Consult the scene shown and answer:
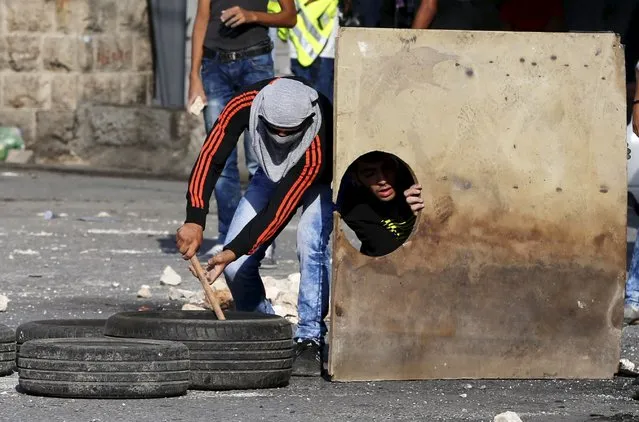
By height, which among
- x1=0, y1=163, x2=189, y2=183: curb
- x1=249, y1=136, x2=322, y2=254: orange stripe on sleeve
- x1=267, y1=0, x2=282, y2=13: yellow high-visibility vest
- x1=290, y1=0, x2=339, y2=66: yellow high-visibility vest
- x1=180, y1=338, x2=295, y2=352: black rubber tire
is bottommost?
x1=0, y1=163, x2=189, y2=183: curb

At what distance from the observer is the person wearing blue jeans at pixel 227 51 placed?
Answer: 9172 millimetres

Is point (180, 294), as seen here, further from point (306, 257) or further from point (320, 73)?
point (320, 73)

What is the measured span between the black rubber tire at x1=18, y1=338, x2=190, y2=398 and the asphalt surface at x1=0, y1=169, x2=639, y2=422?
0.04 metres

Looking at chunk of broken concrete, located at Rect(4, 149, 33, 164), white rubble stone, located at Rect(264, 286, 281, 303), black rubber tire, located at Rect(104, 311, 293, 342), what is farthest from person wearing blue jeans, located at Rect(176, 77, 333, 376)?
chunk of broken concrete, located at Rect(4, 149, 33, 164)

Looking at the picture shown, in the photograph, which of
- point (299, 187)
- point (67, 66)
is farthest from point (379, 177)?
point (67, 66)

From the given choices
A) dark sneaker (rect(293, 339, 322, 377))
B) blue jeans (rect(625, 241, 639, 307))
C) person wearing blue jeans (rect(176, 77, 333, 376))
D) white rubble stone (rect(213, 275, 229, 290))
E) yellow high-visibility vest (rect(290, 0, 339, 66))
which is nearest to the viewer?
person wearing blue jeans (rect(176, 77, 333, 376))

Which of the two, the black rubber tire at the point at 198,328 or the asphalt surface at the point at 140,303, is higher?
the black rubber tire at the point at 198,328

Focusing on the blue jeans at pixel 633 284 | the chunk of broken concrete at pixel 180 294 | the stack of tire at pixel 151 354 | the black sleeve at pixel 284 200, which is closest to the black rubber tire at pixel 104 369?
the stack of tire at pixel 151 354

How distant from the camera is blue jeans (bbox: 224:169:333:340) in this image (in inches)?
252

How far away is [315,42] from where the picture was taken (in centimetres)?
1019

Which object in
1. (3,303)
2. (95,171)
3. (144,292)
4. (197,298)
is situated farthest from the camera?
(95,171)

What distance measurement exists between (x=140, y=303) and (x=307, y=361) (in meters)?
2.02

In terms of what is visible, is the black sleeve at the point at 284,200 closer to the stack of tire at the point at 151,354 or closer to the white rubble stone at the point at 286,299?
the stack of tire at the point at 151,354

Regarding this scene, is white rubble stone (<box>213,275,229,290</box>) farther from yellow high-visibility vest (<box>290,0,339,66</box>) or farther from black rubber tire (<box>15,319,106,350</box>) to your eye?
yellow high-visibility vest (<box>290,0,339,66</box>)
